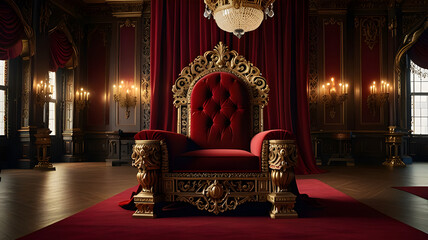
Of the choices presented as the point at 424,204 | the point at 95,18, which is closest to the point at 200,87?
the point at 424,204

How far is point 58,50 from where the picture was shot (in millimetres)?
7254

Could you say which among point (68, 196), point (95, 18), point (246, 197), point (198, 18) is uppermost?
point (95, 18)

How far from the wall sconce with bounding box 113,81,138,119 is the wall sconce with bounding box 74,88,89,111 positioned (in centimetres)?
89

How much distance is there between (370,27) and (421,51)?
5.17 ft

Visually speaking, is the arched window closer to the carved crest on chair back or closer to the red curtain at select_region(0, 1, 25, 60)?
the carved crest on chair back

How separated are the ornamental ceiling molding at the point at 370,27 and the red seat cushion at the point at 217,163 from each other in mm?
6541

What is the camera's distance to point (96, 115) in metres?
8.02

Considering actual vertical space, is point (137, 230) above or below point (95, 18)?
below

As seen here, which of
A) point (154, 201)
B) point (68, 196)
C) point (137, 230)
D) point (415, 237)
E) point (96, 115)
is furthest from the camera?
point (96, 115)

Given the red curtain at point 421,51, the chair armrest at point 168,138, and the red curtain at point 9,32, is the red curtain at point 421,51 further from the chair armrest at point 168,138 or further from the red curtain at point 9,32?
the red curtain at point 9,32

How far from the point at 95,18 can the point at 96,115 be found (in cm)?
249

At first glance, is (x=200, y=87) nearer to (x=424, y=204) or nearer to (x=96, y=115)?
(x=424, y=204)

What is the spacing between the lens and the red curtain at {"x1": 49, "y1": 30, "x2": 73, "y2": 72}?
710 centimetres

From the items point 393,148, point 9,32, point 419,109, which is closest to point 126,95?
point 9,32
